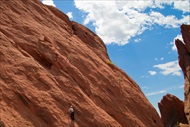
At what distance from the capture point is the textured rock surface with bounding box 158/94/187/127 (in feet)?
178

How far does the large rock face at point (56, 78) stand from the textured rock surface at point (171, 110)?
2091 centimetres

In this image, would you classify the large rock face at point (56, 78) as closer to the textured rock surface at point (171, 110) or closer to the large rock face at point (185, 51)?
the large rock face at point (185, 51)

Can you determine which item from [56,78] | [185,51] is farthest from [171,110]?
[56,78]

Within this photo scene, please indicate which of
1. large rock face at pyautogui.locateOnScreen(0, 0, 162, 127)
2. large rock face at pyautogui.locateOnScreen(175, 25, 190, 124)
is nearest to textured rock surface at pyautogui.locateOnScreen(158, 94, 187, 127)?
large rock face at pyautogui.locateOnScreen(175, 25, 190, 124)

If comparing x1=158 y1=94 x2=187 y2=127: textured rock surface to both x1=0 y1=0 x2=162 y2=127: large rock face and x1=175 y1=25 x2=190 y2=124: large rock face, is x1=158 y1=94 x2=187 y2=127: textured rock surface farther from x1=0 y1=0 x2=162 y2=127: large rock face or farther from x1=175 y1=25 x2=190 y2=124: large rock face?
x1=0 y1=0 x2=162 y2=127: large rock face

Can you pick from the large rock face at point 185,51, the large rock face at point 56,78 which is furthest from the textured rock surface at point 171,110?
the large rock face at point 56,78

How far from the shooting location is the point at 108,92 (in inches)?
1173

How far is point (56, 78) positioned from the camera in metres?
23.7

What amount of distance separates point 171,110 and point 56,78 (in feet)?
125

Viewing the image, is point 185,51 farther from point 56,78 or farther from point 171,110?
point 56,78

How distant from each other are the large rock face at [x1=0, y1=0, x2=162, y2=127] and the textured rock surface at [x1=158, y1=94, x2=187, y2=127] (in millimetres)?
20909

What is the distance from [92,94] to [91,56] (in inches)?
254

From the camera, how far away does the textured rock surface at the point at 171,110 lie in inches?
2136

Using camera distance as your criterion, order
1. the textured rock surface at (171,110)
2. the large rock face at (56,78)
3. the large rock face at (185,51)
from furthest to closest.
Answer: the textured rock surface at (171,110), the large rock face at (185,51), the large rock face at (56,78)
